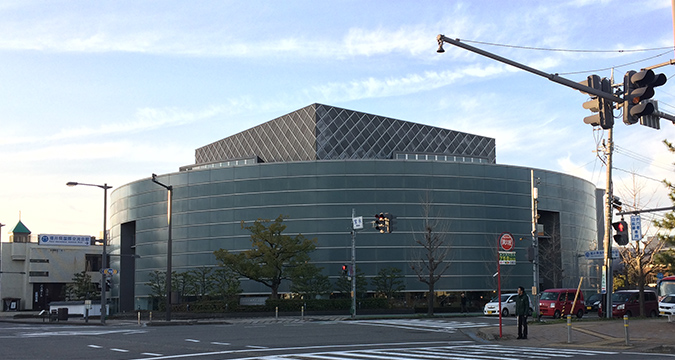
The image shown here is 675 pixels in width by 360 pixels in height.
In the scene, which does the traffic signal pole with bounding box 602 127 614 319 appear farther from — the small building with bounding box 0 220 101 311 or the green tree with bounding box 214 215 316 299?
the small building with bounding box 0 220 101 311

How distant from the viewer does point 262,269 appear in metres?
54.4

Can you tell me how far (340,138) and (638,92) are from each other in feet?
200

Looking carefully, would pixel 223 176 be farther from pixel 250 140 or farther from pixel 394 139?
pixel 394 139

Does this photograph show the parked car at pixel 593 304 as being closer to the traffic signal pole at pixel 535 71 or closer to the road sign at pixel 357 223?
the road sign at pixel 357 223

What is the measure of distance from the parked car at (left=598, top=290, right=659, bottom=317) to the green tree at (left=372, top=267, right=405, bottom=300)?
2153 centimetres

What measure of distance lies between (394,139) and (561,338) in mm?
56458

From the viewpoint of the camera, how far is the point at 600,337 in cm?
2242

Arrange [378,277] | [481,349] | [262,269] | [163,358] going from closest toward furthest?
[163,358] → [481,349] → [262,269] → [378,277]

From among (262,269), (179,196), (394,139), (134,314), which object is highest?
(394,139)

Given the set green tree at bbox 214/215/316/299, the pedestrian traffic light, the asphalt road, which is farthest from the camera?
green tree at bbox 214/215/316/299

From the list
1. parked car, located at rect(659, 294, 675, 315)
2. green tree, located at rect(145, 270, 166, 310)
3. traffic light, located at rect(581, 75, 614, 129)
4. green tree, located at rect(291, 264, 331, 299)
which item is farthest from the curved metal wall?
traffic light, located at rect(581, 75, 614, 129)

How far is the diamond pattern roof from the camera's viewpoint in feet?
242

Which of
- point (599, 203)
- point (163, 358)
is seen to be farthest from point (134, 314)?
point (599, 203)

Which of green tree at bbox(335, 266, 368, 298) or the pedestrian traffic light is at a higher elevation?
the pedestrian traffic light
